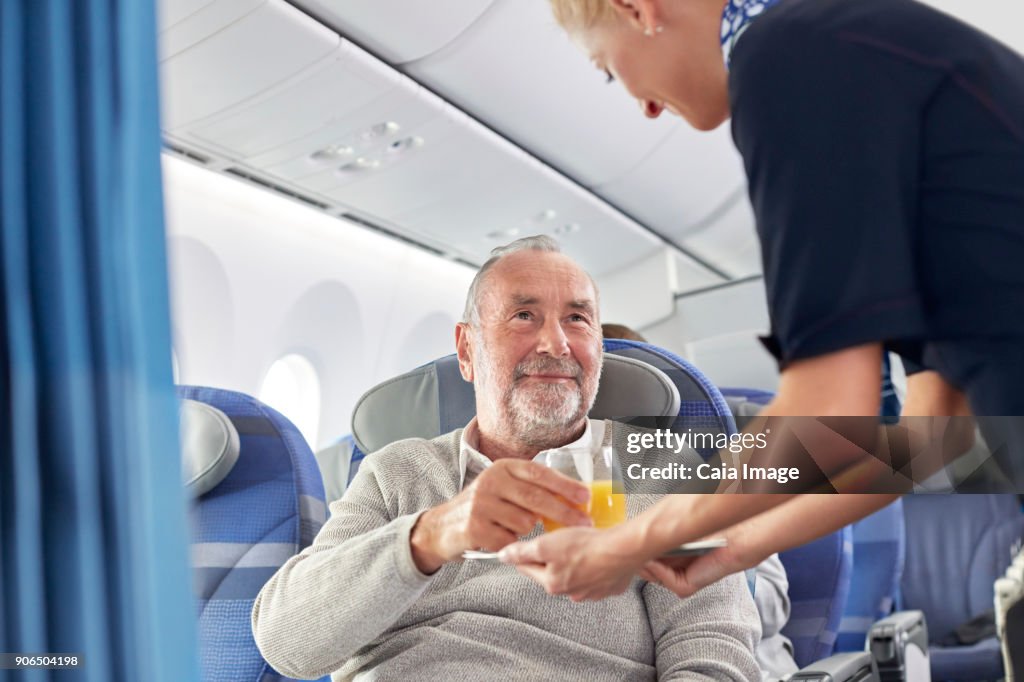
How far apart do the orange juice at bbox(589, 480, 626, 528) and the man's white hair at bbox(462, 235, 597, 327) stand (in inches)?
26.2

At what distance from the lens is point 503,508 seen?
1.29 metres

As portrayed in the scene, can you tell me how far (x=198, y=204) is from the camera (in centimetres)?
343

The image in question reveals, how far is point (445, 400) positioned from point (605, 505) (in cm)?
77

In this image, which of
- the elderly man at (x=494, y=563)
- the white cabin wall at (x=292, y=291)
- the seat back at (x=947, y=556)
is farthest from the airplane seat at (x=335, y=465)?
the seat back at (x=947, y=556)

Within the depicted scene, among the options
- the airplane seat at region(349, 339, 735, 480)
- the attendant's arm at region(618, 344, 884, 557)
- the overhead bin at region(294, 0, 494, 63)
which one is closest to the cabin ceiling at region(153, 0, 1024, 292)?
the overhead bin at region(294, 0, 494, 63)

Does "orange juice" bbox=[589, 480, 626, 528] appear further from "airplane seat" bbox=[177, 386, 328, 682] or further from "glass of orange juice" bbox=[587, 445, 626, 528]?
"airplane seat" bbox=[177, 386, 328, 682]

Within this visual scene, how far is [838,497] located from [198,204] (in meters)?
2.83

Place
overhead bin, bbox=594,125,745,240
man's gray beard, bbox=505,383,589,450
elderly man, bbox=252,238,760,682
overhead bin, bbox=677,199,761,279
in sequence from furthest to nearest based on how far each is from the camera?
1. overhead bin, bbox=677,199,761,279
2. overhead bin, bbox=594,125,745,240
3. man's gray beard, bbox=505,383,589,450
4. elderly man, bbox=252,238,760,682

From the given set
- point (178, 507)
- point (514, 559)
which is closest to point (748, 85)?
point (514, 559)

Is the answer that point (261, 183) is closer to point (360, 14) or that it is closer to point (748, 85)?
point (360, 14)

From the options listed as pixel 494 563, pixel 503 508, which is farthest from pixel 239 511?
pixel 503 508

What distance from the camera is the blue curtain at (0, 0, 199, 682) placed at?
1108mm

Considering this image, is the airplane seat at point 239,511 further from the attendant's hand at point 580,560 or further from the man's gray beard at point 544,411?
the attendant's hand at point 580,560

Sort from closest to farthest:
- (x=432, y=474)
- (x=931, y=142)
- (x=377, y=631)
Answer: (x=931, y=142) → (x=377, y=631) → (x=432, y=474)
